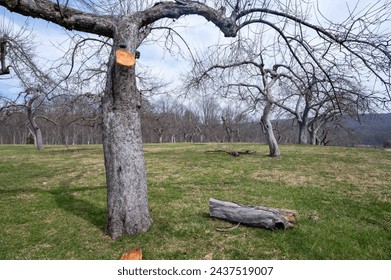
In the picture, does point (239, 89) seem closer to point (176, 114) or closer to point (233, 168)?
point (233, 168)

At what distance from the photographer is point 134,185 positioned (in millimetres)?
4188

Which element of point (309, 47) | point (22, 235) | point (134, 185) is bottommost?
point (22, 235)

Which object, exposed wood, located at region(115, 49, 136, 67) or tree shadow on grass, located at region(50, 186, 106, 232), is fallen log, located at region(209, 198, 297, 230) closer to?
tree shadow on grass, located at region(50, 186, 106, 232)

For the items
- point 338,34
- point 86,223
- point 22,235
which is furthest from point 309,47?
point 22,235

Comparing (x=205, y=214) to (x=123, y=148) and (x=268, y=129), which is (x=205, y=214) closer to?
(x=123, y=148)

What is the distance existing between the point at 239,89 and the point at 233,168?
17.2 ft

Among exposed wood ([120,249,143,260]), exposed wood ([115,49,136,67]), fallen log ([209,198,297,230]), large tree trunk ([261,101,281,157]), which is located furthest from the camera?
large tree trunk ([261,101,281,157])

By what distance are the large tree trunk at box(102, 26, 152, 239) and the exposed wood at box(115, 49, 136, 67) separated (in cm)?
21

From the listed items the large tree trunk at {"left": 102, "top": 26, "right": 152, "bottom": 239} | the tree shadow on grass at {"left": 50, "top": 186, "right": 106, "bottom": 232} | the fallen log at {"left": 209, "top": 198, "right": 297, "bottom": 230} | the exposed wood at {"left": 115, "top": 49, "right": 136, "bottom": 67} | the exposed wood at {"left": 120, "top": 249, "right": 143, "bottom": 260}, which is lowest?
the exposed wood at {"left": 120, "top": 249, "right": 143, "bottom": 260}

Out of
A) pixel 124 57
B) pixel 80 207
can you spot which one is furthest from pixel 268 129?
pixel 124 57

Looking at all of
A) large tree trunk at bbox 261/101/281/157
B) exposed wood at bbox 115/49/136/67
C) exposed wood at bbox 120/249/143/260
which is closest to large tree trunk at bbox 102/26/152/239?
exposed wood at bbox 115/49/136/67

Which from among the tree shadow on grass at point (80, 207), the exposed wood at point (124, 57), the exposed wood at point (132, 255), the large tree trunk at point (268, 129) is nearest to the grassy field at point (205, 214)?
the tree shadow on grass at point (80, 207)

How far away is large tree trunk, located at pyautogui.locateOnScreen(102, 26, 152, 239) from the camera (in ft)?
13.5

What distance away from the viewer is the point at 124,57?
153 inches
